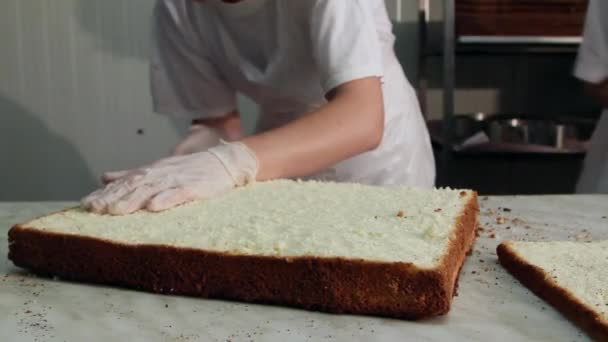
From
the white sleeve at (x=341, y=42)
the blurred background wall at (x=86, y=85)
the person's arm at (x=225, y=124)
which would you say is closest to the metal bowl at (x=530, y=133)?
the blurred background wall at (x=86, y=85)

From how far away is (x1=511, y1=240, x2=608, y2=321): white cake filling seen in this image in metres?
0.89

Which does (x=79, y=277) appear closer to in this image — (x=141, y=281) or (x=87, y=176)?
(x=141, y=281)

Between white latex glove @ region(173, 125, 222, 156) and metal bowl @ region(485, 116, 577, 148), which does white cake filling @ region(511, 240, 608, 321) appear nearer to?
white latex glove @ region(173, 125, 222, 156)

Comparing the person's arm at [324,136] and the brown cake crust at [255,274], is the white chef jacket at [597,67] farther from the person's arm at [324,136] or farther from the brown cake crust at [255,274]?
the brown cake crust at [255,274]

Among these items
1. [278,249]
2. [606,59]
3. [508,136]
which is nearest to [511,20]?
[508,136]

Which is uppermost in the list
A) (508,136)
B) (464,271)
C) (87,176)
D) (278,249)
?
(278,249)

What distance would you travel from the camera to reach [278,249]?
954 mm

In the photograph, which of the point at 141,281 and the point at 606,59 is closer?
the point at 141,281

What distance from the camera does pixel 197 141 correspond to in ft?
6.05

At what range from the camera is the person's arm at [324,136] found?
4.45 feet

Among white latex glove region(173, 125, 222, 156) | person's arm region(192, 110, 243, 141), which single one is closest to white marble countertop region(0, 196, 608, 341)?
white latex glove region(173, 125, 222, 156)

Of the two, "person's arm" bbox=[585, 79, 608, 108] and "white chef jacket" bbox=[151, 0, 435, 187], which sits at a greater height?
"white chef jacket" bbox=[151, 0, 435, 187]

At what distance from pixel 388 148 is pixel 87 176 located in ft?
7.01

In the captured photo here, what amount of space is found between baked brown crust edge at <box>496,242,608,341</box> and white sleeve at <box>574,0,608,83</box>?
1.31m
